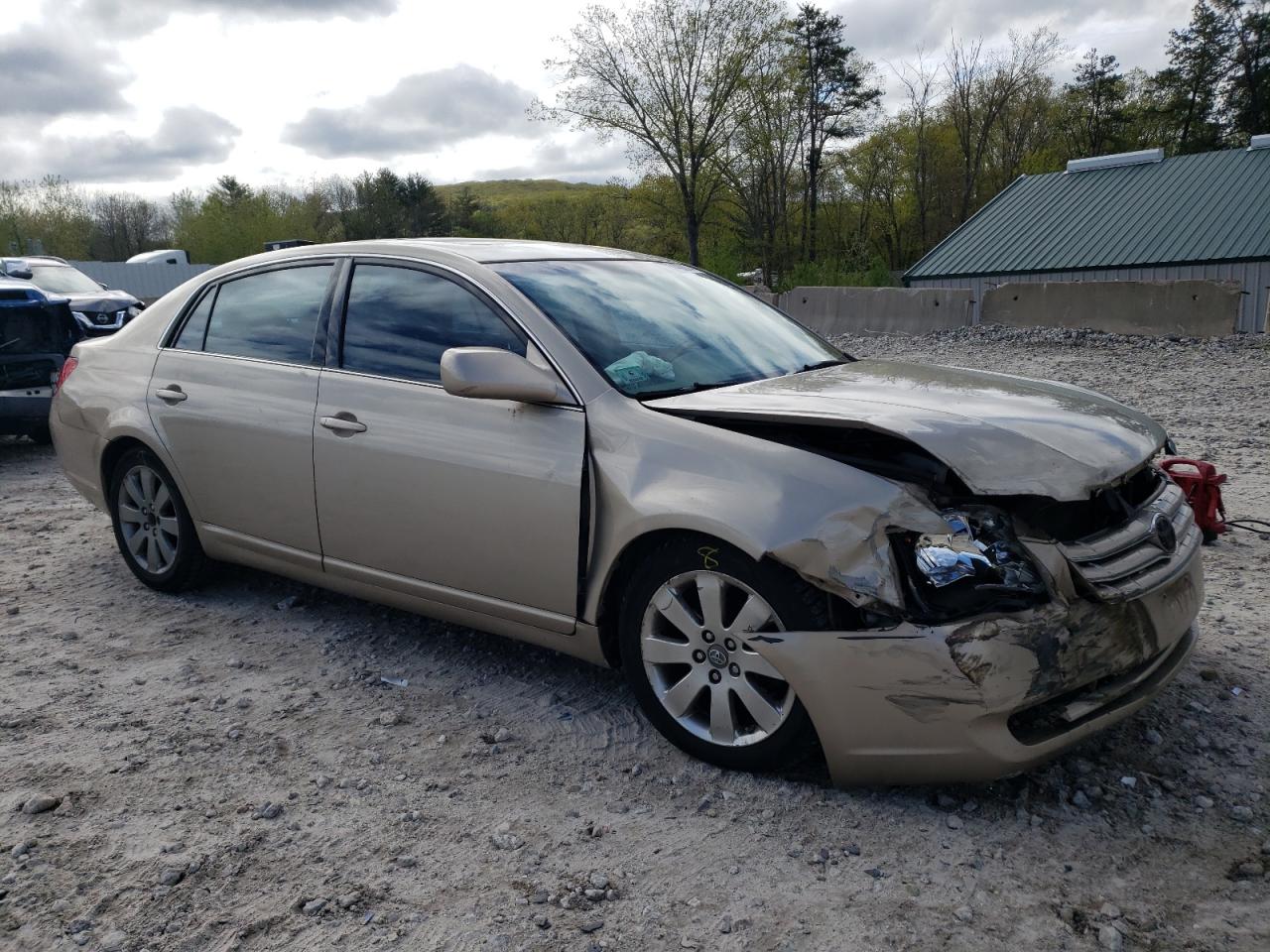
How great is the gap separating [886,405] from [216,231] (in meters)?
68.8

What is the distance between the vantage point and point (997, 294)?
662 inches

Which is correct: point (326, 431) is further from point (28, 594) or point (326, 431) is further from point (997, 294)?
point (997, 294)

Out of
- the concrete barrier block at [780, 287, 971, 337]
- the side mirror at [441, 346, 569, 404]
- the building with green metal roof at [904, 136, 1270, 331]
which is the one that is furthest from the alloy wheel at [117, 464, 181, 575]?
the building with green metal roof at [904, 136, 1270, 331]

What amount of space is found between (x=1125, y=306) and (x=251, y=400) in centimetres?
1454

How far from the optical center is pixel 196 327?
15.1 ft

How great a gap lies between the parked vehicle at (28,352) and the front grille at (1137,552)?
8487mm

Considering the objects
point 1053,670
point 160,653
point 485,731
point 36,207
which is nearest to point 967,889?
point 1053,670

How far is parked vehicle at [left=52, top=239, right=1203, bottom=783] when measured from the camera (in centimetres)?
265

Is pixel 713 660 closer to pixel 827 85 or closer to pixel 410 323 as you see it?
pixel 410 323

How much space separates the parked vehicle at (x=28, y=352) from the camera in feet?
27.2

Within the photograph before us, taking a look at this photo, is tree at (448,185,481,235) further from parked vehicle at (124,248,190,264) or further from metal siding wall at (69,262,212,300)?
metal siding wall at (69,262,212,300)

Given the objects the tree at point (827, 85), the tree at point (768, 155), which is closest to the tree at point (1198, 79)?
the tree at point (827, 85)

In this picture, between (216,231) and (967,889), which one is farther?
(216,231)

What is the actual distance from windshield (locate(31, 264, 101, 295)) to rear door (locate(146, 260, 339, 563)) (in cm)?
1174
